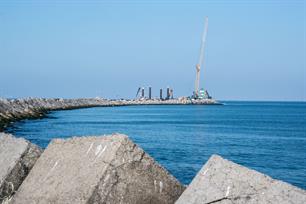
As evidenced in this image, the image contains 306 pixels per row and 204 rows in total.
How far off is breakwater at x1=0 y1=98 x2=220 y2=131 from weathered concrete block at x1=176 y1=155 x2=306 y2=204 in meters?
27.0

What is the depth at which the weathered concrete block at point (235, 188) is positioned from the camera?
11.6 feet

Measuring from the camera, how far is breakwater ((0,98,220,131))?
129ft

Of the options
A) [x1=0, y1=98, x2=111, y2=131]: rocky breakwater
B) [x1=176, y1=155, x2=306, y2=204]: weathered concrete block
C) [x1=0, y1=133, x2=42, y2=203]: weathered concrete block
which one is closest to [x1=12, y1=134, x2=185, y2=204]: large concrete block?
[x1=0, y1=133, x2=42, y2=203]: weathered concrete block

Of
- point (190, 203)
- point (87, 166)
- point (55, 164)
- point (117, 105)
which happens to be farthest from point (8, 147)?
point (117, 105)

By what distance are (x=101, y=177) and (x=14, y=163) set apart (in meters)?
1.30

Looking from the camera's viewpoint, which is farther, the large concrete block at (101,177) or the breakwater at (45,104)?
the breakwater at (45,104)

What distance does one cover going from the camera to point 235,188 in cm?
374

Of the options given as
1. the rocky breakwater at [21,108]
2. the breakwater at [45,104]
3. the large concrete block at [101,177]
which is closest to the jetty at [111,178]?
the large concrete block at [101,177]

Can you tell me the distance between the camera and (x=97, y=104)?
4358 inches

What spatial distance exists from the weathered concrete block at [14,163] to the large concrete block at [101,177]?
0.22 m

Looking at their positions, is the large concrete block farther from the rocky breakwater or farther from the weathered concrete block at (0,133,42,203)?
the rocky breakwater

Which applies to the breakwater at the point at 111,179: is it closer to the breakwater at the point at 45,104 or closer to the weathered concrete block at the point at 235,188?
the weathered concrete block at the point at 235,188

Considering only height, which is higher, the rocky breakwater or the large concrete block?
the rocky breakwater

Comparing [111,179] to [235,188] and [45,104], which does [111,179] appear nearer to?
[235,188]
